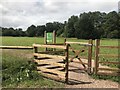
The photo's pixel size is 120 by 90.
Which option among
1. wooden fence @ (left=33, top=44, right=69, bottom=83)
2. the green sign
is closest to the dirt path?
wooden fence @ (left=33, top=44, right=69, bottom=83)

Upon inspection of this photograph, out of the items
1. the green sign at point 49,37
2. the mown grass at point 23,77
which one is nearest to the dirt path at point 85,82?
the mown grass at point 23,77

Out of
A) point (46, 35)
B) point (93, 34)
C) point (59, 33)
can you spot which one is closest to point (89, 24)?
point (93, 34)

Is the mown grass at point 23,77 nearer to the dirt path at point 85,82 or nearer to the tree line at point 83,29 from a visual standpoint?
the dirt path at point 85,82

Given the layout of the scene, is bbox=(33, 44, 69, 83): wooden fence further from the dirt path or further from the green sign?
the green sign

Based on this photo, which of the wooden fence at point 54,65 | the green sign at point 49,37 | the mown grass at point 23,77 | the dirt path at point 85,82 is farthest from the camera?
the green sign at point 49,37

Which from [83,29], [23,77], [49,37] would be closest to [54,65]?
[23,77]

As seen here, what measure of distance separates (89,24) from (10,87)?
84.5 m

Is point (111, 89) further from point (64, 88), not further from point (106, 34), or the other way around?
point (106, 34)

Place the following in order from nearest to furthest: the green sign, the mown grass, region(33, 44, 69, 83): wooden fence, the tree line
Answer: the mown grass → region(33, 44, 69, 83): wooden fence → the green sign → the tree line

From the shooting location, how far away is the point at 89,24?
91.9 metres

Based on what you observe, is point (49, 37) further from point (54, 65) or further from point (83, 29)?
point (83, 29)

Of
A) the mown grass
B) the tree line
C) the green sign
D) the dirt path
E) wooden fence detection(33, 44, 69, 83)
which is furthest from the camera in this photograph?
the tree line

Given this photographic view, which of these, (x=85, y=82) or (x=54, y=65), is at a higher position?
(x=54, y=65)

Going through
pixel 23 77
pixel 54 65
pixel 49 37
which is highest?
pixel 49 37
